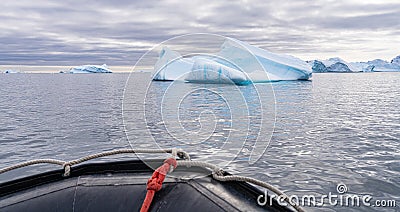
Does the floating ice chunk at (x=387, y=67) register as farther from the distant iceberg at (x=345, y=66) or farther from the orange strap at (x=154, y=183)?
the orange strap at (x=154, y=183)

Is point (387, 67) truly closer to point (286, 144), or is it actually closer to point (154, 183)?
point (286, 144)

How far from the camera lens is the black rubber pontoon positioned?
169 cm

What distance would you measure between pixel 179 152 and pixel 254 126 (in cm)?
581

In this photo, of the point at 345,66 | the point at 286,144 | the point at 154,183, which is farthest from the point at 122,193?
the point at 345,66

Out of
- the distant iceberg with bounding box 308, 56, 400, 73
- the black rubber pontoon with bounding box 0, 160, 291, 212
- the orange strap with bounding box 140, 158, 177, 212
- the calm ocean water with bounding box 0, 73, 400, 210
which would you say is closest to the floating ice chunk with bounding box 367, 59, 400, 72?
the distant iceberg with bounding box 308, 56, 400, 73

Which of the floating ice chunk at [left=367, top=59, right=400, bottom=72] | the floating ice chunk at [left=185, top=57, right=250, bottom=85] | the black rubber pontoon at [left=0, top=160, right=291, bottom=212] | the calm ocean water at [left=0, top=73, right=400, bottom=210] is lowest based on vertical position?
the floating ice chunk at [left=367, top=59, right=400, bottom=72]

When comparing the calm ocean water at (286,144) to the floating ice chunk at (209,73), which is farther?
the calm ocean water at (286,144)

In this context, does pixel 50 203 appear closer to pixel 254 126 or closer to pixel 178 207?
pixel 178 207

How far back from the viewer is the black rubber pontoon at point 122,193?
1692 millimetres

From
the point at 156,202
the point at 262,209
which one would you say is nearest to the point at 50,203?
the point at 156,202

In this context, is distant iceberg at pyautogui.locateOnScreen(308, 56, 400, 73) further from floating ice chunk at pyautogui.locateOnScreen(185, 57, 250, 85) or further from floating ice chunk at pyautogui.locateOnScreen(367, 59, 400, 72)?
floating ice chunk at pyautogui.locateOnScreen(185, 57, 250, 85)

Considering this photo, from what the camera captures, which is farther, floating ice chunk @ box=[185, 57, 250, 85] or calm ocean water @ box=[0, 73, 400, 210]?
calm ocean water @ box=[0, 73, 400, 210]

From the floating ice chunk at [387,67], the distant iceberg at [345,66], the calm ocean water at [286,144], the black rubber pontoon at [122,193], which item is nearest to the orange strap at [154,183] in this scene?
the black rubber pontoon at [122,193]

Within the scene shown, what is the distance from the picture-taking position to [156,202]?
174cm
